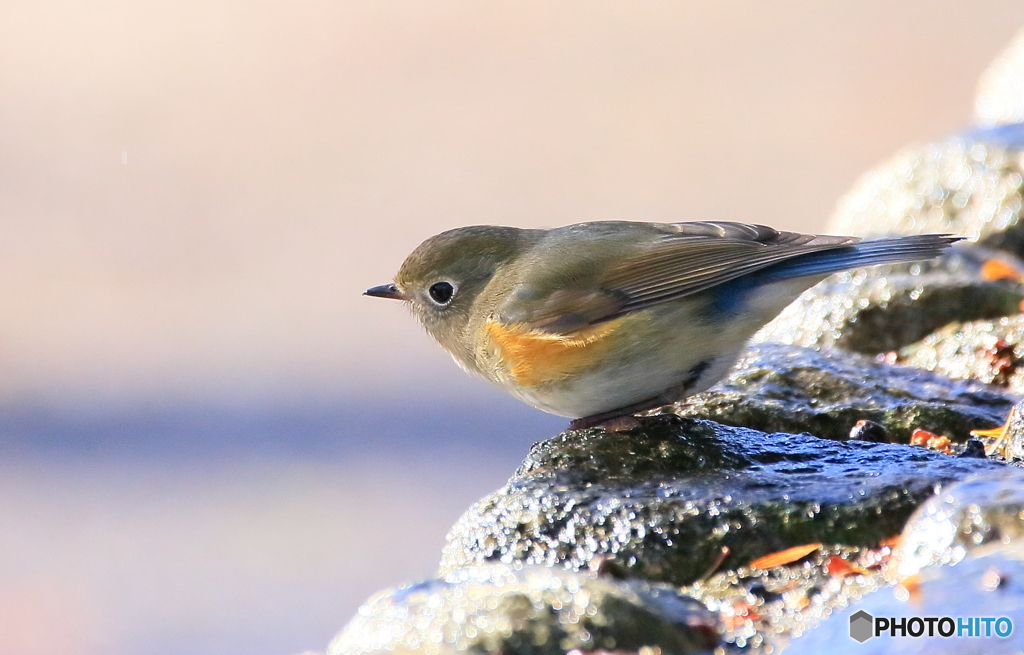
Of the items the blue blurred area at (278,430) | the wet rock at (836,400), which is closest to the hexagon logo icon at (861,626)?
the wet rock at (836,400)

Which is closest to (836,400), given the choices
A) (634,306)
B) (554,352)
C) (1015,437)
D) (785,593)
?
(1015,437)

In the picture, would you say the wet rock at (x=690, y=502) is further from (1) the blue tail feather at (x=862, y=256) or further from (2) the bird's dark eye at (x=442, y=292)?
(2) the bird's dark eye at (x=442, y=292)

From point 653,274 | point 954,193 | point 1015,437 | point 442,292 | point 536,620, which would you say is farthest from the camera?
point 954,193

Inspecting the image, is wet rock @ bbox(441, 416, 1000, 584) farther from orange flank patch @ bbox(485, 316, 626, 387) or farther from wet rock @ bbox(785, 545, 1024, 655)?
wet rock @ bbox(785, 545, 1024, 655)

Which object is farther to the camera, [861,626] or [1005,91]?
[1005,91]

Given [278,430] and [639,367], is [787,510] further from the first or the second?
[278,430]

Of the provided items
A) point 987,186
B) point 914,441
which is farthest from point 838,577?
point 987,186

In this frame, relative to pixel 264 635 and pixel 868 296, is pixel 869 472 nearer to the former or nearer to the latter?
pixel 868 296
